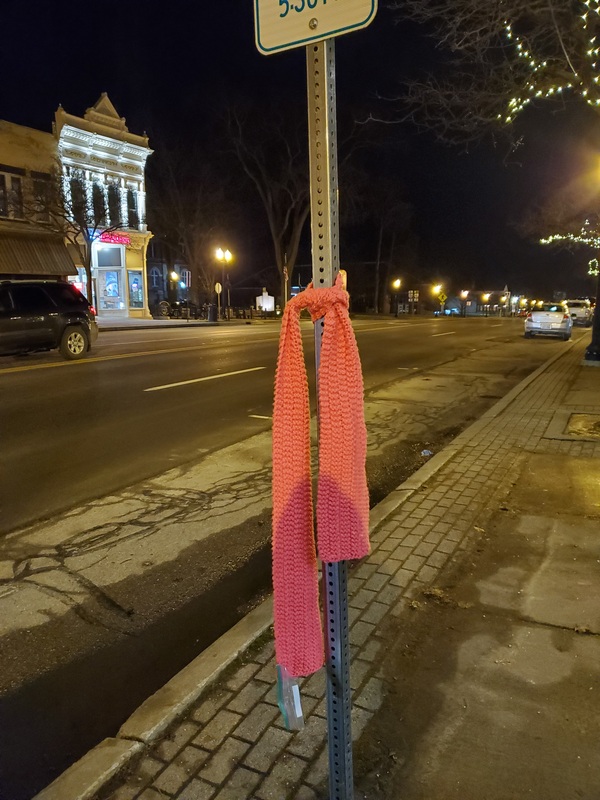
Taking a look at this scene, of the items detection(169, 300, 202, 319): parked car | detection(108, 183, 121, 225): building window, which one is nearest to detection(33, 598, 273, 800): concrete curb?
detection(108, 183, 121, 225): building window

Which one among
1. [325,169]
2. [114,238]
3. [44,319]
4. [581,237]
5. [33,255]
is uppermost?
[114,238]

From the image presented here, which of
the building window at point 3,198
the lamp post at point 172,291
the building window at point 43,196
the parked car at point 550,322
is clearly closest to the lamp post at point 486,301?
the lamp post at point 172,291

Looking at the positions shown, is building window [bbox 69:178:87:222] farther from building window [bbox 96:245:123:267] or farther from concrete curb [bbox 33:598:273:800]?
concrete curb [bbox 33:598:273:800]

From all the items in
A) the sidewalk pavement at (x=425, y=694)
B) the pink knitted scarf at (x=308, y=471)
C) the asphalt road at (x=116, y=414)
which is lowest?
the sidewalk pavement at (x=425, y=694)

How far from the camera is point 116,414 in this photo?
856 centimetres

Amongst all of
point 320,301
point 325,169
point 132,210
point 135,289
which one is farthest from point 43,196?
point 320,301

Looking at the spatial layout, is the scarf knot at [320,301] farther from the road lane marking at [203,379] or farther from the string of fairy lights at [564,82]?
the road lane marking at [203,379]

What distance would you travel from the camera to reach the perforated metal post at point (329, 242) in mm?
1812

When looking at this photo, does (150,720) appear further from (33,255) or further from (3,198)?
(3,198)

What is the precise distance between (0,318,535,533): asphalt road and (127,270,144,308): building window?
2185 cm

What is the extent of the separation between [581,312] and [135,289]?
3125cm

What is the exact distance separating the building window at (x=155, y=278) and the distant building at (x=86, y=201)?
991 inches

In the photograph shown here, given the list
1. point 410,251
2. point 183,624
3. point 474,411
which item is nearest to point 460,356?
point 474,411

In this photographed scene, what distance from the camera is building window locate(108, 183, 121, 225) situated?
104 ft
